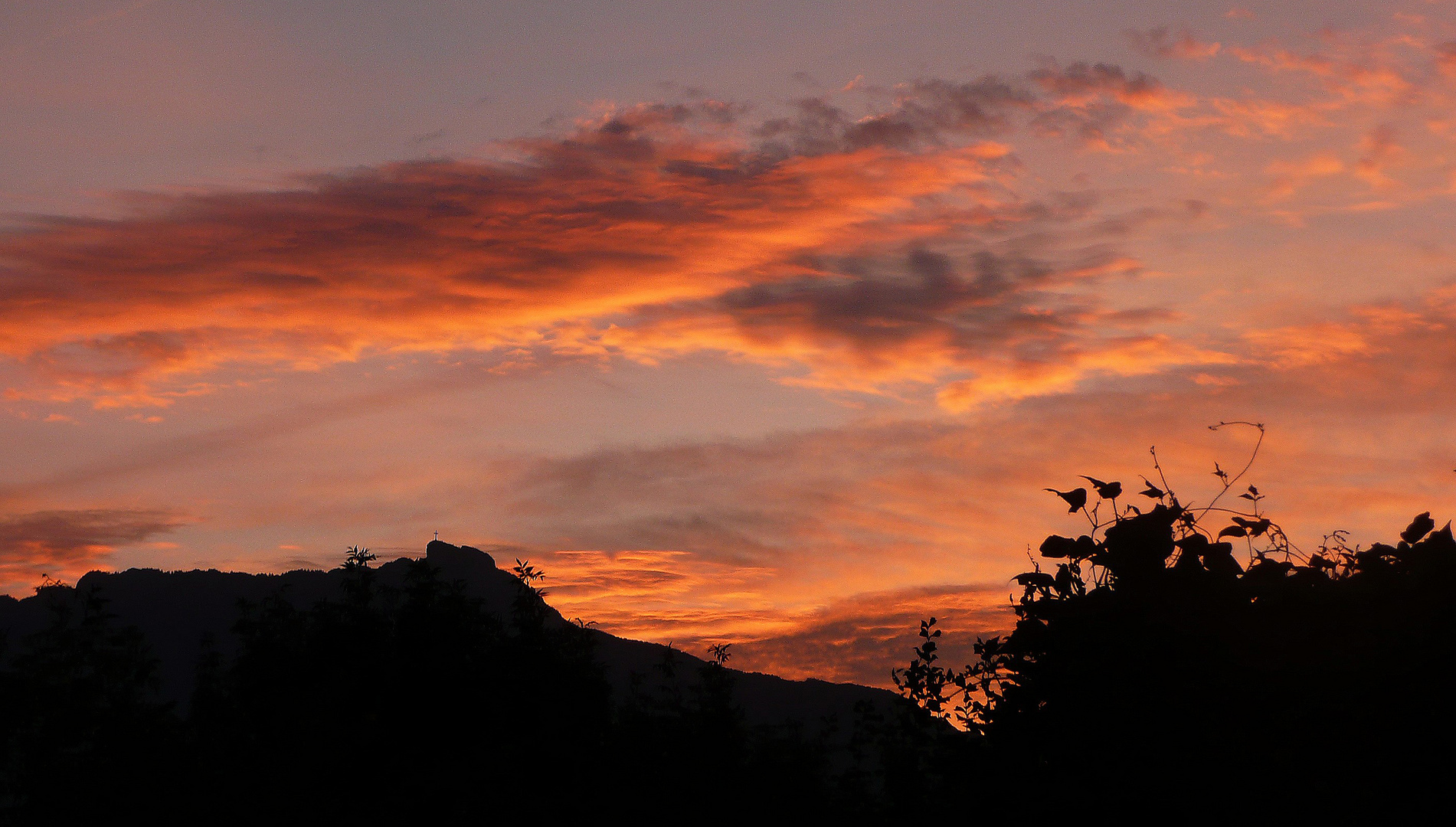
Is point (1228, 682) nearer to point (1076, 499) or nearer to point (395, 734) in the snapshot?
point (1076, 499)

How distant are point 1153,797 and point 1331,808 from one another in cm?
101

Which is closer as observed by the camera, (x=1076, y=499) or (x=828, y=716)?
(x=1076, y=499)

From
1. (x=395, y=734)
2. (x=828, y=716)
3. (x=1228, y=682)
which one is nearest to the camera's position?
(x=1228, y=682)

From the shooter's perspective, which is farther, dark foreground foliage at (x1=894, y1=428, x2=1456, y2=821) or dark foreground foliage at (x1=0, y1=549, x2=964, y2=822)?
dark foreground foliage at (x1=0, y1=549, x2=964, y2=822)

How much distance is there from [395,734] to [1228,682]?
3156 cm

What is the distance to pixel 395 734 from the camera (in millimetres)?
34906

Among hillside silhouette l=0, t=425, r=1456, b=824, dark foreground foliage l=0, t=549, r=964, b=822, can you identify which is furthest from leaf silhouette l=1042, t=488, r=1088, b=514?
dark foreground foliage l=0, t=549, r=964, b=822

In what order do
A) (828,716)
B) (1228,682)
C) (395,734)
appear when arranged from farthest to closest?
(828,716) → (395,734) → (1228,682)

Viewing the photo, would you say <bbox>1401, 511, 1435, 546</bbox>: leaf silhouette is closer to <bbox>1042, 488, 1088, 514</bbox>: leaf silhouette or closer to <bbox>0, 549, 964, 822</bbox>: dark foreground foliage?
<bbox>1042, 488, 1088, 514</bbox>: leaf silhouette

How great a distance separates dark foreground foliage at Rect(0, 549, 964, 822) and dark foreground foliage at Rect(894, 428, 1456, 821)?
52.5 feet

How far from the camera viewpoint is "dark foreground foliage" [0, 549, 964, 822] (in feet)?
101

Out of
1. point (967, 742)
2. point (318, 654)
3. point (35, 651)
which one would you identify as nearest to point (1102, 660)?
point (967, 742)

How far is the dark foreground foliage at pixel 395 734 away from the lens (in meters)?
30.8

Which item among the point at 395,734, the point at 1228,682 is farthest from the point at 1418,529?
the point at 395,734
